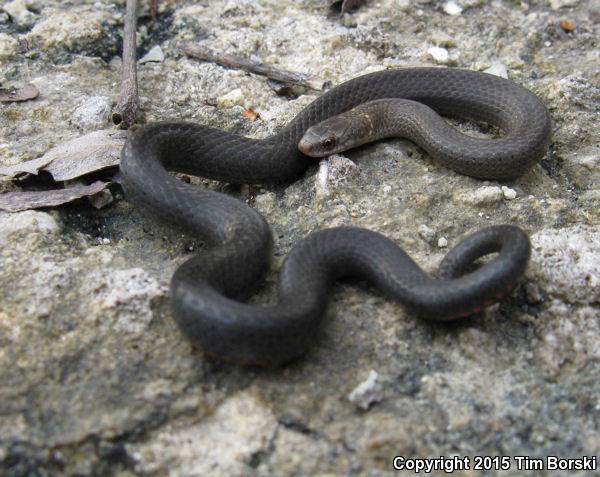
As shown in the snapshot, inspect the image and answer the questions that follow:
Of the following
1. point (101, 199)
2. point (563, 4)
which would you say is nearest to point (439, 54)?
point (563, 4)

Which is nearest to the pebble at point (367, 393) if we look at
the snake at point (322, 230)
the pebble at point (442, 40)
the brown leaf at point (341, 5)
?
the snake at point (322, 230)

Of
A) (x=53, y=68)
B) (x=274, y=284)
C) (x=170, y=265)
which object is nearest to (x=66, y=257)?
(x=170, y=265)

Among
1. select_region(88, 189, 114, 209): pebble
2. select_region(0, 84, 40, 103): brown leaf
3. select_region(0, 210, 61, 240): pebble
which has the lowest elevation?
select_region(88, 189, 114, 209): pebble

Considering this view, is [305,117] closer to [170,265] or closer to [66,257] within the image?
[170,265]

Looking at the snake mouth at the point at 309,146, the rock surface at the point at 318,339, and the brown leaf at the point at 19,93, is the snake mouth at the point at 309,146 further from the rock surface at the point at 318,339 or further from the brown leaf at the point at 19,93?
the brown leaf at the point at 19,93

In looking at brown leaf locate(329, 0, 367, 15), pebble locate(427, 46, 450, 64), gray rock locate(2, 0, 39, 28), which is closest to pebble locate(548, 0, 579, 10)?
pebble locate(427, 46, 450, 64)

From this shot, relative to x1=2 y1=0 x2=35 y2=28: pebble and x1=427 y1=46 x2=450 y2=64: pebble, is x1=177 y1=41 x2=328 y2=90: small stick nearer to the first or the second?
x1=427 y1=46 x2=450 y2=64: pebble
